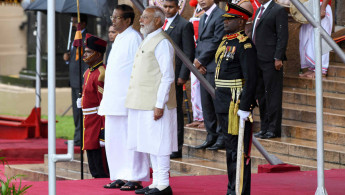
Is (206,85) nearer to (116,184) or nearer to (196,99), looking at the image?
(116,184)

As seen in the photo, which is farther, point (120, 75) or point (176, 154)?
point (176, 154)

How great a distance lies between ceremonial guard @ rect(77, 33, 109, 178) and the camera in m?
9.08

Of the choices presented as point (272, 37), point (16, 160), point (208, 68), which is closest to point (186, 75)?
point (208, 68)

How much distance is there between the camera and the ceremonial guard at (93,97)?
9.08 metres

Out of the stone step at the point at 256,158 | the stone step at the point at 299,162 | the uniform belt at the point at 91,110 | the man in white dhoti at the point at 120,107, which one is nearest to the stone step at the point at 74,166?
the stone step at the point at 256,158

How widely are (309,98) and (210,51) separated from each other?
1707 millimetres

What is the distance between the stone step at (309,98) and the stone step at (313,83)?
0.07m

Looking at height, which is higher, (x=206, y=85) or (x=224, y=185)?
(x=206, y=85)

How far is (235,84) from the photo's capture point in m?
7.61

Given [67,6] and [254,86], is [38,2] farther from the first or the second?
[254,86]

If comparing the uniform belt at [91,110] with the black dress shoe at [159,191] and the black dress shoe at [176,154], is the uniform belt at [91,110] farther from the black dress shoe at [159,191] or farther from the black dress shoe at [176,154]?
the black dress shoe at [176,154]

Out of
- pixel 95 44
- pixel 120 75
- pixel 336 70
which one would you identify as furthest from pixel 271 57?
pixel 120 75

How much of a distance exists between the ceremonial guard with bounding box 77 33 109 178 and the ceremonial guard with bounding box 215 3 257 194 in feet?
5.73

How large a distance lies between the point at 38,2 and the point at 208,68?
395 centimetres
